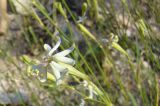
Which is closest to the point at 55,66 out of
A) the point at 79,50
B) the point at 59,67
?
the point at 59,67

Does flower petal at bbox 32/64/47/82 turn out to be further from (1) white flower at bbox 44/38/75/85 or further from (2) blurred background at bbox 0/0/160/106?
(2) blurred background at bbox 0/0/160/106

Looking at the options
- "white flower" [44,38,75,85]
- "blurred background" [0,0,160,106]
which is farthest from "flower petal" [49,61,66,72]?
"blurred background" [0,0,160,106]

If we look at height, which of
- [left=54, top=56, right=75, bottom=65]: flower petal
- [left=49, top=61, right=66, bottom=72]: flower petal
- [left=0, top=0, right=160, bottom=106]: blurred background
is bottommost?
[left=0, top=0, right=160, bottom=106]: blurred background

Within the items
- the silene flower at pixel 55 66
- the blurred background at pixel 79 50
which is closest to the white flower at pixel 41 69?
the silene flower at pixel 55 66

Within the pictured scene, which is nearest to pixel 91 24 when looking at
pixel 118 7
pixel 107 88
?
pixel 118 7

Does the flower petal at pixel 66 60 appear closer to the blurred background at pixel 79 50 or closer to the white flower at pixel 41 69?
the white flower at pixel 41 69

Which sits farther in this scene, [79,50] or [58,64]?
[79,50]

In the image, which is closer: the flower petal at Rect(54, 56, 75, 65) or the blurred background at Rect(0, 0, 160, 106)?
the flower petal at Rect(54, 56, 75, 65)

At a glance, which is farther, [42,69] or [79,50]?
[79,50]

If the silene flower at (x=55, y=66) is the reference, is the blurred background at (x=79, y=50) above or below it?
below

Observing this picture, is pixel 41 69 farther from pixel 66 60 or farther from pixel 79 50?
pixel 79 50

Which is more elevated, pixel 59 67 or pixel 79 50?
pixel 59 67
